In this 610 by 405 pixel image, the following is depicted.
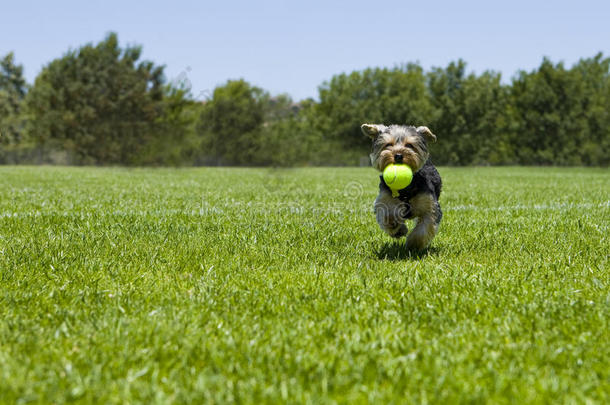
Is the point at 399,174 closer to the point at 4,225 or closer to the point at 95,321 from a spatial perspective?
the point at 95,321

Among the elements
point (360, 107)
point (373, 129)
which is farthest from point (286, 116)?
point (373, 129)

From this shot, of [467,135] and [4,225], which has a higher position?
[467,135]

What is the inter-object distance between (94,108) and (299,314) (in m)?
51.8

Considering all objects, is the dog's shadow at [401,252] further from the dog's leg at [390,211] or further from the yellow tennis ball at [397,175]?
the yellow tennis ball at [397,175]

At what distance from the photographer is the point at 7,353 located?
2705 mm

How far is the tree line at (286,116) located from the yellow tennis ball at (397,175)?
49.6 metres

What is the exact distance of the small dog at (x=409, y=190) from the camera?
5.10 meters

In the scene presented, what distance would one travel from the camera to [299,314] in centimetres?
344

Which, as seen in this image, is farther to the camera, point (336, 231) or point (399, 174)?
point (336, 231)

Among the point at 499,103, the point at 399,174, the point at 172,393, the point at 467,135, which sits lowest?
the point at 172,393

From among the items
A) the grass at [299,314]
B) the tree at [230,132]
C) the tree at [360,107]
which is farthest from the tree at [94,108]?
the grass at [299,314]

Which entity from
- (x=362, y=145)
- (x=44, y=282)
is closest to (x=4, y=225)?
(x=44, y=282)

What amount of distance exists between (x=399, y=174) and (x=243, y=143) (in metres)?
54.9

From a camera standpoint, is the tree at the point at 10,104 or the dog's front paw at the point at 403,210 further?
the tree at the point at 10,104
